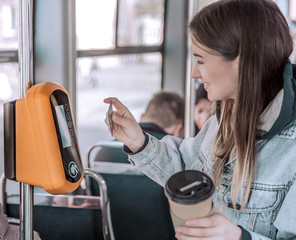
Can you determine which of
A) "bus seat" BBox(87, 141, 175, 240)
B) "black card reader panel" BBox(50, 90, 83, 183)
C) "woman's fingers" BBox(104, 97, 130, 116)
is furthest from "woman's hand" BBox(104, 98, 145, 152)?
"bus seat" BBox(87, 141, 175, 240)

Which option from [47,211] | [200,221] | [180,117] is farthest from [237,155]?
[180,117]

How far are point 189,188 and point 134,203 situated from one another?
1479 mm

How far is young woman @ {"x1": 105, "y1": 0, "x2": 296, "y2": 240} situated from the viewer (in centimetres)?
A: 97

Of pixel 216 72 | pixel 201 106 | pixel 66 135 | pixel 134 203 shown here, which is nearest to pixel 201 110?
pixel 201 106

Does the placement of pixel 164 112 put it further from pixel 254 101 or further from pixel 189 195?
pixel 189 195

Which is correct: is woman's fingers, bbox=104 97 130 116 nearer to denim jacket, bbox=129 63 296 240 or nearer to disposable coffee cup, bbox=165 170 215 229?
denim jacket, bbox=129 63 296 240

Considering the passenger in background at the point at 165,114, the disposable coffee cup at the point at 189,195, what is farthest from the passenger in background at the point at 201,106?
the disposable coffee cup at the point at 189,195

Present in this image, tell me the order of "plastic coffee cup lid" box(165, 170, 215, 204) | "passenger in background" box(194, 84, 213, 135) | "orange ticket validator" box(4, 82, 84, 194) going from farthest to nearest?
"passenger in background" box(194, 84, 213, 135)
"orange ticket validator" box(4, 82, 84, 194)
"plastic coffee cup lid" box(165, 170, 215, 204)

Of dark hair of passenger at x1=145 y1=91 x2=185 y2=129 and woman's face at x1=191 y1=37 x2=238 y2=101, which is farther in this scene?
dark hair of passenger at x1=145 y1=91 x2=185 y2=129

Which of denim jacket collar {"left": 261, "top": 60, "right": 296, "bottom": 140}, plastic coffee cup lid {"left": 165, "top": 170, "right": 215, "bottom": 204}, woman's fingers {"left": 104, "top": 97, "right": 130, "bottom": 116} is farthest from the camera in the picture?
woman's fingers {"left": 104, "top": 97, "right": 130, "bottom": 116}

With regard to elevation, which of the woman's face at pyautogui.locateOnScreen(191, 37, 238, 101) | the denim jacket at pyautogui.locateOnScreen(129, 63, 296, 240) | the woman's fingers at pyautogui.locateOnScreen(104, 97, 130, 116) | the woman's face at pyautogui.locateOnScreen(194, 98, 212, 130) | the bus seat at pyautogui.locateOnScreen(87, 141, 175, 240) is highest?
the woman's face at pyautogui.locateOnScreen(191, 37, 238, 101)

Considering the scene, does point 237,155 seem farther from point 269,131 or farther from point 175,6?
point 175,6

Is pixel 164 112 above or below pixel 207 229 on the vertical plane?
below

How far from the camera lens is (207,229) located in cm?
72
